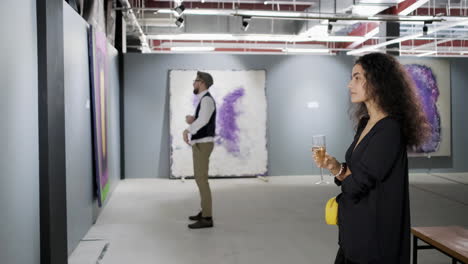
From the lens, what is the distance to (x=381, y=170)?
5.80 feet

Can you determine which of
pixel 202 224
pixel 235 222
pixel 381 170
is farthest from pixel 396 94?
pixel 235 222

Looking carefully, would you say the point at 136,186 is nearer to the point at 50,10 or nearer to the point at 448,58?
the point at 50,10

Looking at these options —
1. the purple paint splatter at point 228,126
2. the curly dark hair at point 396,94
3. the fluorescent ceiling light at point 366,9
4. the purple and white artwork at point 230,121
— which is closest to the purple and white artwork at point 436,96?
the fluorescent ceiling light at point 366,9

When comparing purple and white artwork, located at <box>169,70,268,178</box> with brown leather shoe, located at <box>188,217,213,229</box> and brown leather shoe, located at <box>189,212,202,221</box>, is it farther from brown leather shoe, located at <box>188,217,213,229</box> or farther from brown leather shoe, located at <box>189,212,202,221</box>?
brown leather shoe, located at <box>188,217,213,229</box>

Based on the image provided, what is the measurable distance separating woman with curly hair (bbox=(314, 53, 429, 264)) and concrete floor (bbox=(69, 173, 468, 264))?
86.7 inches

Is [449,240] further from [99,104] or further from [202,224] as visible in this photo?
[99,104]

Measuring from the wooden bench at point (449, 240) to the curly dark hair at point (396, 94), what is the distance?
3.76 ft

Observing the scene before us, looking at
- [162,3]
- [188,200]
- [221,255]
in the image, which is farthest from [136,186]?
[162,3]

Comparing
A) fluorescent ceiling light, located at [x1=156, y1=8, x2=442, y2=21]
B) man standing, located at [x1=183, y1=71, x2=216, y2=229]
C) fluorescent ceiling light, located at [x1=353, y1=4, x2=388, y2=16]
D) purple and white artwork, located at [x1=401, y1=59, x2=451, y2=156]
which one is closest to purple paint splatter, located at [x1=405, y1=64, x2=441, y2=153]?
purple and white artwork, located at [x1=401, y1=59, x2=451, y2=156]

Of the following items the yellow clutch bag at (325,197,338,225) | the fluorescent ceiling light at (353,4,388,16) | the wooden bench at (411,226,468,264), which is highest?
the fluorescent ceiling light at (353,4,388,16)

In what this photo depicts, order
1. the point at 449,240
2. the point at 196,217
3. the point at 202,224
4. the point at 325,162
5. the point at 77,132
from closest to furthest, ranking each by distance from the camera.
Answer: the point at 325,162
the point at 449,240
the point at 77,132
the point at 202,224
the point at 196,217

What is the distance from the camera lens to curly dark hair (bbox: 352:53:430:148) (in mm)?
1846

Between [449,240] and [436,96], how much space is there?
23.2ft

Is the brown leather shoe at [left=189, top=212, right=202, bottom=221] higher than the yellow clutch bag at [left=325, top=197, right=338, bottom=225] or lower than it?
lower
